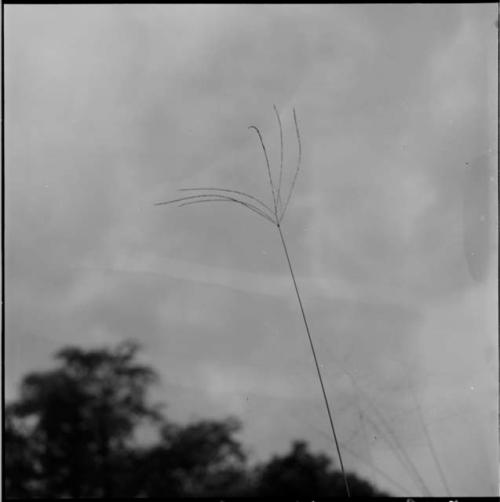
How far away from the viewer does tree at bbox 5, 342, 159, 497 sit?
1.47 meters

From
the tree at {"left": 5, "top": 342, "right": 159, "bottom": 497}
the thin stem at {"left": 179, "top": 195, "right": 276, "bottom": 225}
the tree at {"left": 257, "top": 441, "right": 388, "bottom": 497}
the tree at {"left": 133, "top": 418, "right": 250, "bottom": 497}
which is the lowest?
the tree at {"left": 257, "top": 441, "right": 388, "bottom": 497}

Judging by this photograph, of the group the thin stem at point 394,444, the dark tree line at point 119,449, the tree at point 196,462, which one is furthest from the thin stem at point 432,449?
the tree at point 196,462

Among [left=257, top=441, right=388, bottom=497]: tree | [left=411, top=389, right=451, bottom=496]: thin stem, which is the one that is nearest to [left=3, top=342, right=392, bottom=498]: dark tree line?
[left=257, top=441, right=388, bottom=497]: tree

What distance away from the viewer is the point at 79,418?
1.52 m

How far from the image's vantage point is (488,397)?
1.44 meters

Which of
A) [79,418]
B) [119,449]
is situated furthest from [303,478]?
[79,418]

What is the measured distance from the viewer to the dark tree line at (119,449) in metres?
1.45

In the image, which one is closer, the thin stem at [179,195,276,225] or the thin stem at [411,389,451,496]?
the thin stem at [411,389,451,496]

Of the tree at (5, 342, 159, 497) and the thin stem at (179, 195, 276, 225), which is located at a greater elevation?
the thin stem at (179, 195, 276, 225)

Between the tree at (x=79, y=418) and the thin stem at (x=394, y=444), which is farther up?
the tree at (x=79, y=418)

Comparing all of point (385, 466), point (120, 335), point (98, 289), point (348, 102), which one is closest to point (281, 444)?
point (385, 466)

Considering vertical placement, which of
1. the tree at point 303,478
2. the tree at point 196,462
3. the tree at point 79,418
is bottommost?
the tree at point 303,478

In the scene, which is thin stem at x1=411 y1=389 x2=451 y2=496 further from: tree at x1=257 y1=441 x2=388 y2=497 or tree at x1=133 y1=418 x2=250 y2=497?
tree at x1=133 y1=418 x2=250 y2=497

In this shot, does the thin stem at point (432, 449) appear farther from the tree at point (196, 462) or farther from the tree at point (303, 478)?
the tree at point (196, 462)
